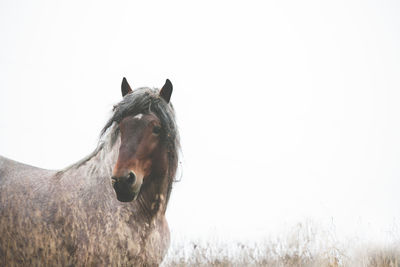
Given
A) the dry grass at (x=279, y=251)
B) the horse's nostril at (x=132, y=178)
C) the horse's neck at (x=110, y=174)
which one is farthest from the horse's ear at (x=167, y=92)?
the dry grass at (x=279, y=251)

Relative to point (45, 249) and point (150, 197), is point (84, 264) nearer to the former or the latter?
point (45, 249)

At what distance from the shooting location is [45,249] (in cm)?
331

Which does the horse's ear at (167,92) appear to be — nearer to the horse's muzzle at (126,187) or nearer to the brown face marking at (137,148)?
the brown face marking at (137,148)

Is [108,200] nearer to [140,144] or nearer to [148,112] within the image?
[140,144]

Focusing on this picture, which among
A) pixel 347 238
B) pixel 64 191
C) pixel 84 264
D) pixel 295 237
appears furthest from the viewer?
pixel 295 237

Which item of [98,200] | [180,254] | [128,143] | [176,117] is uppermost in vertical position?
[176,117]

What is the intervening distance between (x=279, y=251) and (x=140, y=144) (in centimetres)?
417

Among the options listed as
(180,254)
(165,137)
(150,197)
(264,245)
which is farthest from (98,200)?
(264,245)

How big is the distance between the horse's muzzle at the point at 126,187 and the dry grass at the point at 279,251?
3.45 m

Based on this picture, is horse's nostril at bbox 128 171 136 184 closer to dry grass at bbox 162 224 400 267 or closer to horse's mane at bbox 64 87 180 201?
horse's mane at bbox 64 87 180 201

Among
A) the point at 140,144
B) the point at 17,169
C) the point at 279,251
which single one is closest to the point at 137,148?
the point at 140,144

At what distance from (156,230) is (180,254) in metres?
3.13

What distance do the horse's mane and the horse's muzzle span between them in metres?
0.68

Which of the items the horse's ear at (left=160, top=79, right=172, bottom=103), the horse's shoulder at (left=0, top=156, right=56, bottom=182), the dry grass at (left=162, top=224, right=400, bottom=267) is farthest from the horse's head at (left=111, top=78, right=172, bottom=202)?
the dry grass at (left=162, top=224, right=400, bottom=267)
